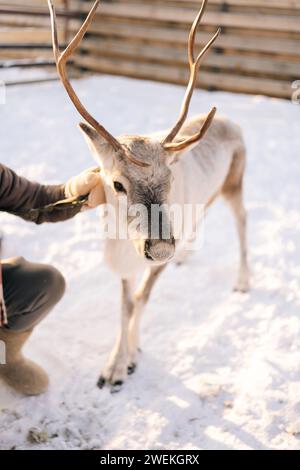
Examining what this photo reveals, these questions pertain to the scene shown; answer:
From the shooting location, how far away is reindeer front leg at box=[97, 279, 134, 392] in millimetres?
3031

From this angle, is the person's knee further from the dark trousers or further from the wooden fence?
the wooden fence

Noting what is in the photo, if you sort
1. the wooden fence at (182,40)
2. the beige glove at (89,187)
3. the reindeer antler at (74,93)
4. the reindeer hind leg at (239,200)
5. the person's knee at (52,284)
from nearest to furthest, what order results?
the reindeer antler at (74,93) → the beige glove at (89,187) → the person's knee at (52,284) → the reindeer hind leg at (239,200) → the wooden fence at (182,40)

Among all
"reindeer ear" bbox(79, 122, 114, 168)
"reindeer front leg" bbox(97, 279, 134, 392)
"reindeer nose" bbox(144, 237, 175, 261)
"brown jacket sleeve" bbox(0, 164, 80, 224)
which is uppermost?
"reindeer ear" bbox(79, 122, 114, 168)

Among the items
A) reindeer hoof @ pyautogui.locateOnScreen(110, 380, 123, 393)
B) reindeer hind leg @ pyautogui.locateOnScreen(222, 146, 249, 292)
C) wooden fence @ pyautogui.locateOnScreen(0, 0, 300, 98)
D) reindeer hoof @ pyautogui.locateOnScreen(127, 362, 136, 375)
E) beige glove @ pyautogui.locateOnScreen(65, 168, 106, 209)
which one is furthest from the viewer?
wooden fence @ pyautogui.locateOnScreen(0, 0, 300, 98)

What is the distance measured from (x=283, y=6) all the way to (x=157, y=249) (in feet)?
20.2

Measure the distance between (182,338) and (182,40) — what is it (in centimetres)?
586

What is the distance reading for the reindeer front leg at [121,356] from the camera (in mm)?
3031

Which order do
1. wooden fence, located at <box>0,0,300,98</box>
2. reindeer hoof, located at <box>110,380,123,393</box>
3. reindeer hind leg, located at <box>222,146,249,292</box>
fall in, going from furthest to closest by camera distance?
1. wooden fence, located at <box>0,0,300,98</box>
2. reindeer hind leg, located at <box>222,146,249,292</box>
3. reindeer hoof, located at <box>110,380,123,393</box>

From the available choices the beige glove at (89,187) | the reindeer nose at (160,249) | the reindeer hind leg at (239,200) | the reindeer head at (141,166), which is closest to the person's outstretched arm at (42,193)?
the beige glove at (89,187)

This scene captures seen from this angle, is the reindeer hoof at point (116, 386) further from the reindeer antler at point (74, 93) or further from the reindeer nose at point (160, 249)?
the reindeer antler at point (74, 93)

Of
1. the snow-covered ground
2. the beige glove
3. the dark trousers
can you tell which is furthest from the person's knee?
the snow-covered ground

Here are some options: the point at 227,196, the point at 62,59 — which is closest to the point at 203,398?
the point at 227,196

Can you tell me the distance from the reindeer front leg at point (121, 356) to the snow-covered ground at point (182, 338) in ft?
0.27

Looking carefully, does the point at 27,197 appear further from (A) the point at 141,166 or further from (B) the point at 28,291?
(A) the point at 141,166
